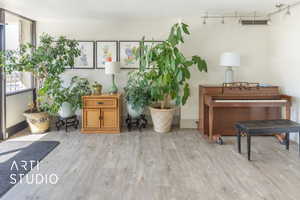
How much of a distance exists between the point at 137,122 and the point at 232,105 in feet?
6.21

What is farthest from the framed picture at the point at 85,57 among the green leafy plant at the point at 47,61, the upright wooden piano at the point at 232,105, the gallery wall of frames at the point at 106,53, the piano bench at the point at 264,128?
the piano bench at the point at 264,128

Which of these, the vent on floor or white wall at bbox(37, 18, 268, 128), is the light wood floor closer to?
white wall at bbox(37, 18, 268, 128)

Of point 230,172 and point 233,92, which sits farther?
point 233,92

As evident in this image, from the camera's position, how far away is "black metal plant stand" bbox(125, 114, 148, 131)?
16.3 feet

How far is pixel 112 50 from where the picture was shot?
5297 mm

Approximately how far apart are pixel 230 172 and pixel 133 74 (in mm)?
2822

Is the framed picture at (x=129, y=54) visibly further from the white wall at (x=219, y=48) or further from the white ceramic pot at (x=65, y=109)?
the white ceramic pot at (x=65, y=109)

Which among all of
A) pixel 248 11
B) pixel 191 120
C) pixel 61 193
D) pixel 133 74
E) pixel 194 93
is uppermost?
pixel 248 11

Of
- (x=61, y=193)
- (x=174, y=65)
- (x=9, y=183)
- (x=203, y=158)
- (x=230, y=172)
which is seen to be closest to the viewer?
(x=61, y=193)

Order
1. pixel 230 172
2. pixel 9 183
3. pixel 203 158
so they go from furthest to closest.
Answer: pixel 203 158, pixel 230 172, pixel 9 183

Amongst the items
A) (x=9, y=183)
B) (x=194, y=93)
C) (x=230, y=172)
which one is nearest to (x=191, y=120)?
(x=194, y=93)

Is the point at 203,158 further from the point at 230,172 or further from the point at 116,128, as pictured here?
the point at 116,128

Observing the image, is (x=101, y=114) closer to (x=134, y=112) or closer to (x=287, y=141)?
(x=134, y=112)

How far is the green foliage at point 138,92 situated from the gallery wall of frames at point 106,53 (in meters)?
0.52
